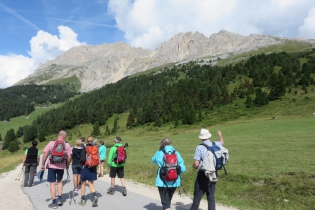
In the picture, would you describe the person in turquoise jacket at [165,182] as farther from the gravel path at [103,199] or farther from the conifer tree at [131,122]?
the conifer tree at [131,122]

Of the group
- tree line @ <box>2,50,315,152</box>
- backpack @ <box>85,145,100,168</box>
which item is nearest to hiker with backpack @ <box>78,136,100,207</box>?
backpack @ <box>85,145,100,168</box>

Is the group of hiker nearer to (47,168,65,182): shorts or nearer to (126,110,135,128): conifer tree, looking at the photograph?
(47,168,65,182): shorts

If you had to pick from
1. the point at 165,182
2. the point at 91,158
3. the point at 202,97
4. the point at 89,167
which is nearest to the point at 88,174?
the point at 89,167

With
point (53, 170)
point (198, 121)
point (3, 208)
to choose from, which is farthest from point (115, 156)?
point (198, 121)

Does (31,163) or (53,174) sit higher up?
(53,174)

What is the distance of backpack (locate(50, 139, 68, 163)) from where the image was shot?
978 centimetres

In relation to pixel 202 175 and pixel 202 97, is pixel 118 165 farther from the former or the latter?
pixel 202 97

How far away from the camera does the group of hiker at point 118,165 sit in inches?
288

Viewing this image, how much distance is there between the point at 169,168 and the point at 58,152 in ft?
18.0

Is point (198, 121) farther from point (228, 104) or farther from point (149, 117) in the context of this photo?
point (149, 117)

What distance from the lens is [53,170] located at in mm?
9914

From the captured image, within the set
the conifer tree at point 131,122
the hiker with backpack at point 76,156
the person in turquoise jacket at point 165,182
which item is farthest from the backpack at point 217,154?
the conifer tree at point 131,122

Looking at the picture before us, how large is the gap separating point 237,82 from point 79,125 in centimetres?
9723

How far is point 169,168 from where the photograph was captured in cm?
727
